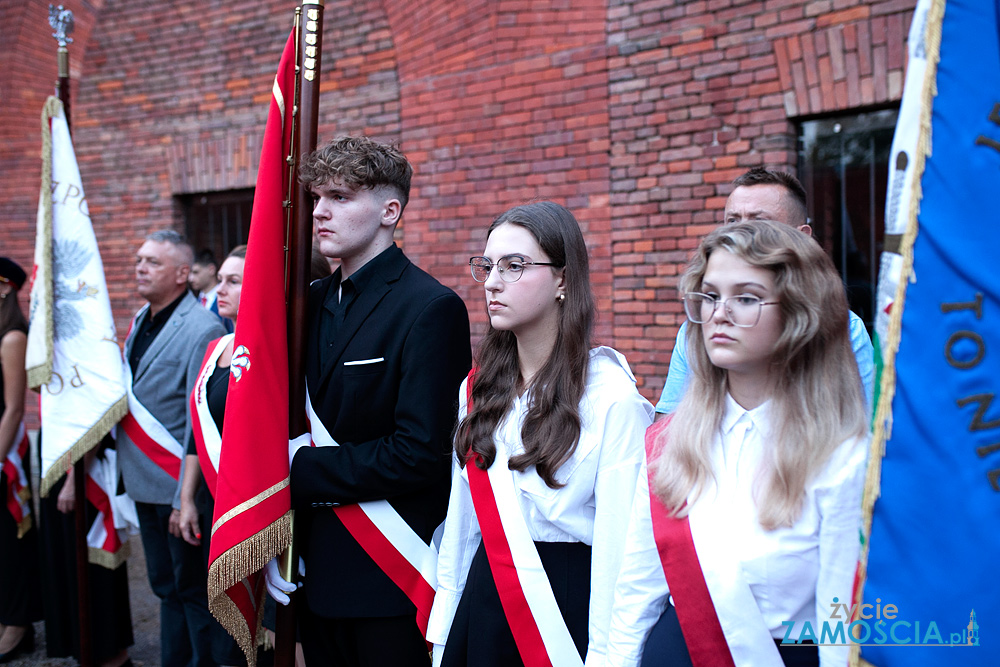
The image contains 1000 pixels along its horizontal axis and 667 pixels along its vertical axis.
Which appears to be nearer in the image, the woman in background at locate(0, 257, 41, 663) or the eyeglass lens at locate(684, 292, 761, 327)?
the eyeglass lens at locate(684, 292, 761, 327)

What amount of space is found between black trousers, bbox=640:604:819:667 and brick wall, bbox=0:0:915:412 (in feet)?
11.6

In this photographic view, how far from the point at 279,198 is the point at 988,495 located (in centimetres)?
200

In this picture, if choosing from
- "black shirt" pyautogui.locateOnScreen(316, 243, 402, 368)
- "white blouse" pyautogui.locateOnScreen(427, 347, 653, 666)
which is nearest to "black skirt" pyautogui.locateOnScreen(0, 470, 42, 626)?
"black shirt" pyautogui.locateOnScreen(316, 243, 402, 368)

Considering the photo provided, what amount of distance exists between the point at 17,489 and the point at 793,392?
14.2ft

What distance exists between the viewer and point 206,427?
2877 mm

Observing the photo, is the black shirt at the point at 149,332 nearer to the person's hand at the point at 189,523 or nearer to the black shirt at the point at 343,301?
the person's hand at the point at 189,523

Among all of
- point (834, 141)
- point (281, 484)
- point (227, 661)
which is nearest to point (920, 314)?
point (281, 484)

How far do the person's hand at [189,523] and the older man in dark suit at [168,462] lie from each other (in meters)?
0.20

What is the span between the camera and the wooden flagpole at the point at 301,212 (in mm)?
2395

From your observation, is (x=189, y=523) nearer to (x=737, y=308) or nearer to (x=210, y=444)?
(x=210, y=444)

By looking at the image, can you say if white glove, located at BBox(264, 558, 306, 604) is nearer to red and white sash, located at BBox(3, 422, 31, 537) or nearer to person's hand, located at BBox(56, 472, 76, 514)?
person's hand, located at BBox(56, 472, 76, 514)

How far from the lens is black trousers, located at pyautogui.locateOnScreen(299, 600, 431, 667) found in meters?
2.28

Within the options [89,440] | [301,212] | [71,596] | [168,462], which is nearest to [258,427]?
[301,212]

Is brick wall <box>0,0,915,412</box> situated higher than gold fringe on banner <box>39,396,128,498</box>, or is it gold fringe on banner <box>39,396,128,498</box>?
brick wall <box>0,0,915,412</box>
